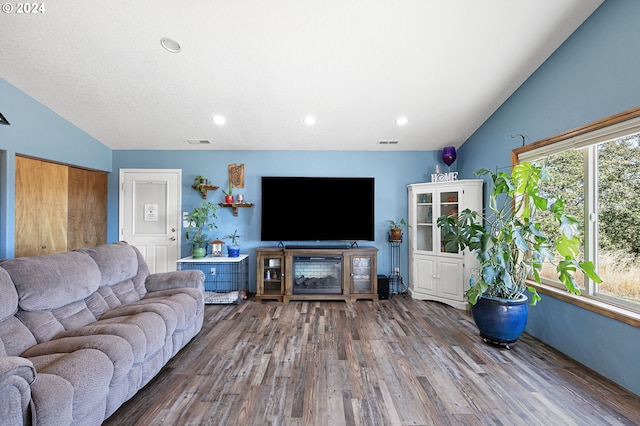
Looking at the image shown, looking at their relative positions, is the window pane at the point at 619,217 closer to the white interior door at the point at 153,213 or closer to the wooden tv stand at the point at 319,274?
the wooden tv stand at the point at 319,274

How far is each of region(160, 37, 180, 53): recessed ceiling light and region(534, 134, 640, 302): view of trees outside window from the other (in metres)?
3.69

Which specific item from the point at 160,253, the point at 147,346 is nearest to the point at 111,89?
the point at 160,253

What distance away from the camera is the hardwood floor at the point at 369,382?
159 cm

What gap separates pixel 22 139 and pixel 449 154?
5.34 m

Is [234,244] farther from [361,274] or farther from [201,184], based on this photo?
[361,274]

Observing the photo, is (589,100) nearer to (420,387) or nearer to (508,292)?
(508,292)

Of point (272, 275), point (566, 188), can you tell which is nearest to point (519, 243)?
point (566, 188)

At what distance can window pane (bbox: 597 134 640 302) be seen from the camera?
194 centimetres

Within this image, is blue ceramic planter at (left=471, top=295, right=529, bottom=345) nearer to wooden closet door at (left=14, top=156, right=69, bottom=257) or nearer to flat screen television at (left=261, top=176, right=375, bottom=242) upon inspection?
flat screen television at (left=261, top=176, right=375, bottom=242)

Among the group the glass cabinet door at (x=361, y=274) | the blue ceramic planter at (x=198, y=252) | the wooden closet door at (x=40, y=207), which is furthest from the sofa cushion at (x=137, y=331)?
the glass cabinet door at (x=361, y=274)

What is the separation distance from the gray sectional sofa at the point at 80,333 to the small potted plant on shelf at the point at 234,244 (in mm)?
1341

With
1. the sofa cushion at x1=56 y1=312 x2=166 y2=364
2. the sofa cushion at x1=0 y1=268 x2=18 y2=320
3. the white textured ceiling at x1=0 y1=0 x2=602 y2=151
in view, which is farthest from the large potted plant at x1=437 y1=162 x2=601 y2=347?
the sofa cushion at x1=0 y1=268 x2=18 y2=320

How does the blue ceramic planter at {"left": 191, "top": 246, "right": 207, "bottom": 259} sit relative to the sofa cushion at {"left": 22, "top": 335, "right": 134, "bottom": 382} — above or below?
above

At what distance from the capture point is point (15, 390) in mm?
1048
